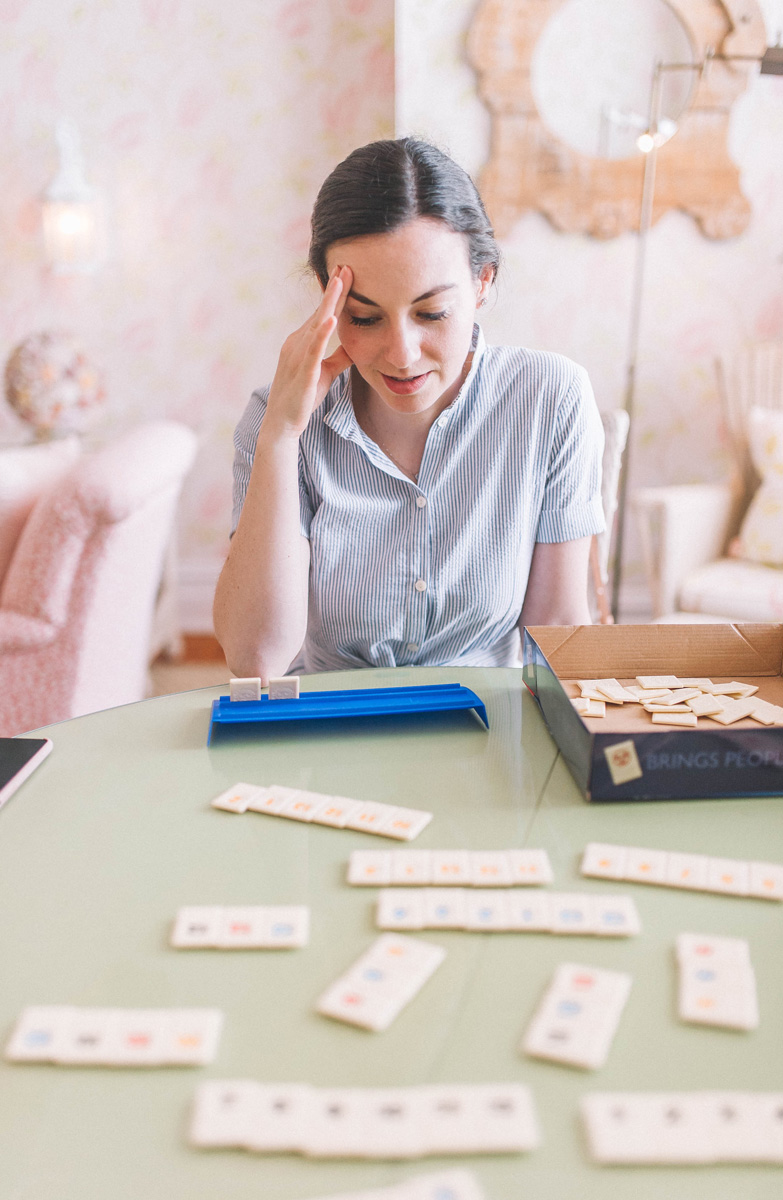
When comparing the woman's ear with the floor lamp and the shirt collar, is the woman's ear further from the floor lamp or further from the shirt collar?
the floor lamp

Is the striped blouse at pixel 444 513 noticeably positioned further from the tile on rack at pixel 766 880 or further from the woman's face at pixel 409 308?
the tile on rack at pixel 766 880

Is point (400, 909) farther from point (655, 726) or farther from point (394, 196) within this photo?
point (394, 196)

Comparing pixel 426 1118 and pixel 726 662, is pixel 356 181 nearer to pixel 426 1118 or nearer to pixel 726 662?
pixel 726 662

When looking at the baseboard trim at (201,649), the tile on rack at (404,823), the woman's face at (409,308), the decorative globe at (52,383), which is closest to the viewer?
the tile on rack at (404,823)

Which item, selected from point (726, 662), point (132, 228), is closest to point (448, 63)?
point (132, 228)

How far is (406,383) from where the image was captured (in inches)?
49.0

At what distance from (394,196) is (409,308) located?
138mm

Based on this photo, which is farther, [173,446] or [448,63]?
[448,63]

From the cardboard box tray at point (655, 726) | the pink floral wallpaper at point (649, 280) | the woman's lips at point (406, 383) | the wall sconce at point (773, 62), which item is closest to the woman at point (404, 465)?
the woman's lips at point (406, 383)

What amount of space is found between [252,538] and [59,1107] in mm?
843

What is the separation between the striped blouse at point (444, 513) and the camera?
135 centimetres

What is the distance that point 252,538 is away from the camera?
4.24ft

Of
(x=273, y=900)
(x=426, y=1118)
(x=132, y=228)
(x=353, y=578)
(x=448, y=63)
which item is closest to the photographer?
(x=426, y=1118)

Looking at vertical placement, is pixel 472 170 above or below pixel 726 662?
above
